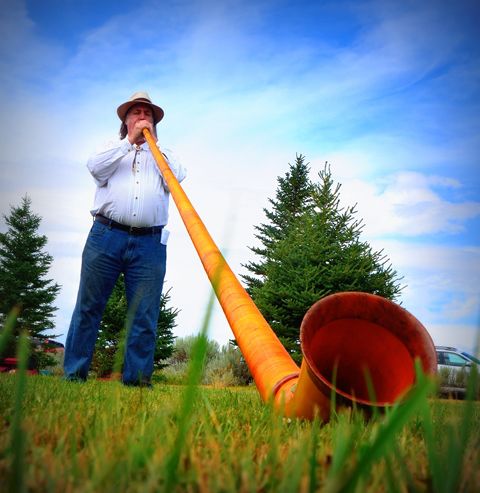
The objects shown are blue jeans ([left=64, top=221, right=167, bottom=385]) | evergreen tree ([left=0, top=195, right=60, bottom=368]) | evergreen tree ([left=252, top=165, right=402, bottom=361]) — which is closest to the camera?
blue jeans ([left=64, top=221, right=167, bottom=385])

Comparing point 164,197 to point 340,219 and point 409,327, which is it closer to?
point 409,327

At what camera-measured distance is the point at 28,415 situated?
1.15 metres

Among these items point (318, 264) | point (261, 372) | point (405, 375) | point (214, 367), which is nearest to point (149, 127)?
point (261, 372)

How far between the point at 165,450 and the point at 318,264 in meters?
9.57

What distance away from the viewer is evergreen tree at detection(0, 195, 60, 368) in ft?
52.2

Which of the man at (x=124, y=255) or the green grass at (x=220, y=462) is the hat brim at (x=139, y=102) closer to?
the man at (x=124, y=255)

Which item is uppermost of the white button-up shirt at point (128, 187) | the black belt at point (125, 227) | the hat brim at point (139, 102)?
the hat brim at point (139, 102)

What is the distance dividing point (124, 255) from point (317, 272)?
6.47 m

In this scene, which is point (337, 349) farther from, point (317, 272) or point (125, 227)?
point (317, 272)

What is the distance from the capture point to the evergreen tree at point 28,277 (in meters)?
15.9

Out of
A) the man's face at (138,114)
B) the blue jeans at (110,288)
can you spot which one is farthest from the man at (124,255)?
the man's face at (138,114)

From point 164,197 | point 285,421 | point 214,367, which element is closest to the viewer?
point 285,421

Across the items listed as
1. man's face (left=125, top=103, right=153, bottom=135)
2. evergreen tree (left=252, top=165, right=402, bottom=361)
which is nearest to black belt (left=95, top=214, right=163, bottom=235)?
man's face (left=125, top=103, right=153, bottom=135)

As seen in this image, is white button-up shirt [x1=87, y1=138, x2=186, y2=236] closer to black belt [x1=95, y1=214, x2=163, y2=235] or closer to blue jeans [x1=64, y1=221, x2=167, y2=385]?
black belt [x1=95, y1=214, x2=163, y2=235]
